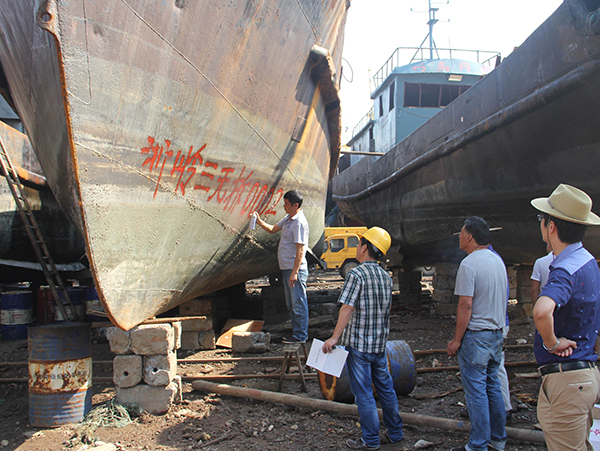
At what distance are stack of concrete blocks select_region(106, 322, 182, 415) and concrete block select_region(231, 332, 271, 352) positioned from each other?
5.80 feet

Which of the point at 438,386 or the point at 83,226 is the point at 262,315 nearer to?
the point at 438,386

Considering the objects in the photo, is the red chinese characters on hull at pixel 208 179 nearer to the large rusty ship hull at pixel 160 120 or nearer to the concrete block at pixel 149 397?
the large rusty ship hull at pixel 160 120

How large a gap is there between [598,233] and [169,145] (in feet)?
14.6

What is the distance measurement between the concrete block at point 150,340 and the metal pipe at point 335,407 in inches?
25.3

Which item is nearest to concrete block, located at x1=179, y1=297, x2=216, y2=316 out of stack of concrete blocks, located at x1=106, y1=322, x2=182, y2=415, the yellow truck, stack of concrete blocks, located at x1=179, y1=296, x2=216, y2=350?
stack of concrete blocks, located at x1=179, y1=296, x2=216, y2=350

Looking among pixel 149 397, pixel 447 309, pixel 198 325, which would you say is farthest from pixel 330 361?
pixel 447 309

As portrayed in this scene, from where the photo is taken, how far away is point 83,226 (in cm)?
252

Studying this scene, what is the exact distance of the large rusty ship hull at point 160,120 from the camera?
8.02 feet

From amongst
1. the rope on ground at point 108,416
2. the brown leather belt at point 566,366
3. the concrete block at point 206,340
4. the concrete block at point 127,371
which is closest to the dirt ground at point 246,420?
the rope on ground at point 108,416

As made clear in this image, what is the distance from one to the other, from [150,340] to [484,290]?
8.39 ft

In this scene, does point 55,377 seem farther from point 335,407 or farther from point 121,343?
point 335,407

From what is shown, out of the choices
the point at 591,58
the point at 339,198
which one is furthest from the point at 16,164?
the point at 339,198

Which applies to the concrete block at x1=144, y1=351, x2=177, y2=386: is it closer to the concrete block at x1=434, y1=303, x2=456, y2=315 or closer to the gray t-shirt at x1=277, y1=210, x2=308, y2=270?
the gray t-shirt at x1=277, y1=210, x2=308, y2=270

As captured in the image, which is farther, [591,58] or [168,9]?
[591,58]
